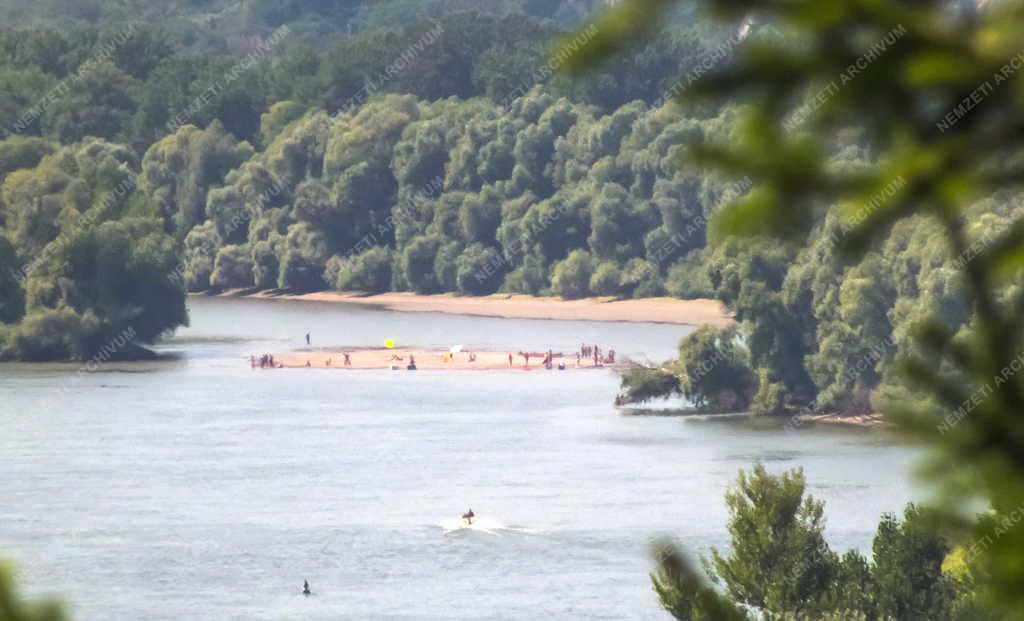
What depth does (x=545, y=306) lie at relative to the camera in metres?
132

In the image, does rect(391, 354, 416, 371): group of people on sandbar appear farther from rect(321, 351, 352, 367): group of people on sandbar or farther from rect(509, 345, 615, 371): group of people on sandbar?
rect(509, 345, 615, 371): group of people on sandbar

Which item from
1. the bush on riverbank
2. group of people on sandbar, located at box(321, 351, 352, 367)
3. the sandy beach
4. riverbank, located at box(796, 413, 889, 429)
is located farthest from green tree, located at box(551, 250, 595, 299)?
the bush on riverbank

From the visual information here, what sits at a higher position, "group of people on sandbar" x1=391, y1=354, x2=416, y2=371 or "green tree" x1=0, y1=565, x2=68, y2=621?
"group of people on sandbar" x1=391, y1=354, x2=416, y2=371

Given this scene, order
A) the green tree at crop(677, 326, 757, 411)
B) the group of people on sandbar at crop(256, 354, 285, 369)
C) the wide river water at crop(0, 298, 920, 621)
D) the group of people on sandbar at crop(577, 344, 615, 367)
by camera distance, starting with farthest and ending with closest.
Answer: the group of people on sandbar at crop(256, 354, 285, 369), the group of people on sandbar at crop(577, 344, 615, 367), the green tree at crop(677, 326, 757, 411), the wide river water at crop(0, 298, 920, 621)

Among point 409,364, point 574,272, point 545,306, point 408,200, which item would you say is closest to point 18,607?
point 409,364

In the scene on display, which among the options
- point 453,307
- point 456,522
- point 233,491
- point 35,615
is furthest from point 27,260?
point 35,615

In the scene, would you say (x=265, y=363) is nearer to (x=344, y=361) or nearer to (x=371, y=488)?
(x=344, y=361)

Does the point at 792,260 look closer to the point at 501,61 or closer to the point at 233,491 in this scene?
the point at 233,491

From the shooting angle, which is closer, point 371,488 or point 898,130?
point 898,130

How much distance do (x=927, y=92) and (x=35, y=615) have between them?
4.44 ft

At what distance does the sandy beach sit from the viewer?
344 ft

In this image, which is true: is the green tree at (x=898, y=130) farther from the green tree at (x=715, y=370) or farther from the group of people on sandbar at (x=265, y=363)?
the group of people on sandbar at (x=265, y=363)

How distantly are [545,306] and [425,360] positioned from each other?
26.4m

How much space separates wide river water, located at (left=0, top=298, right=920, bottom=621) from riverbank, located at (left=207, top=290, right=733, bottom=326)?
73.0 ft
